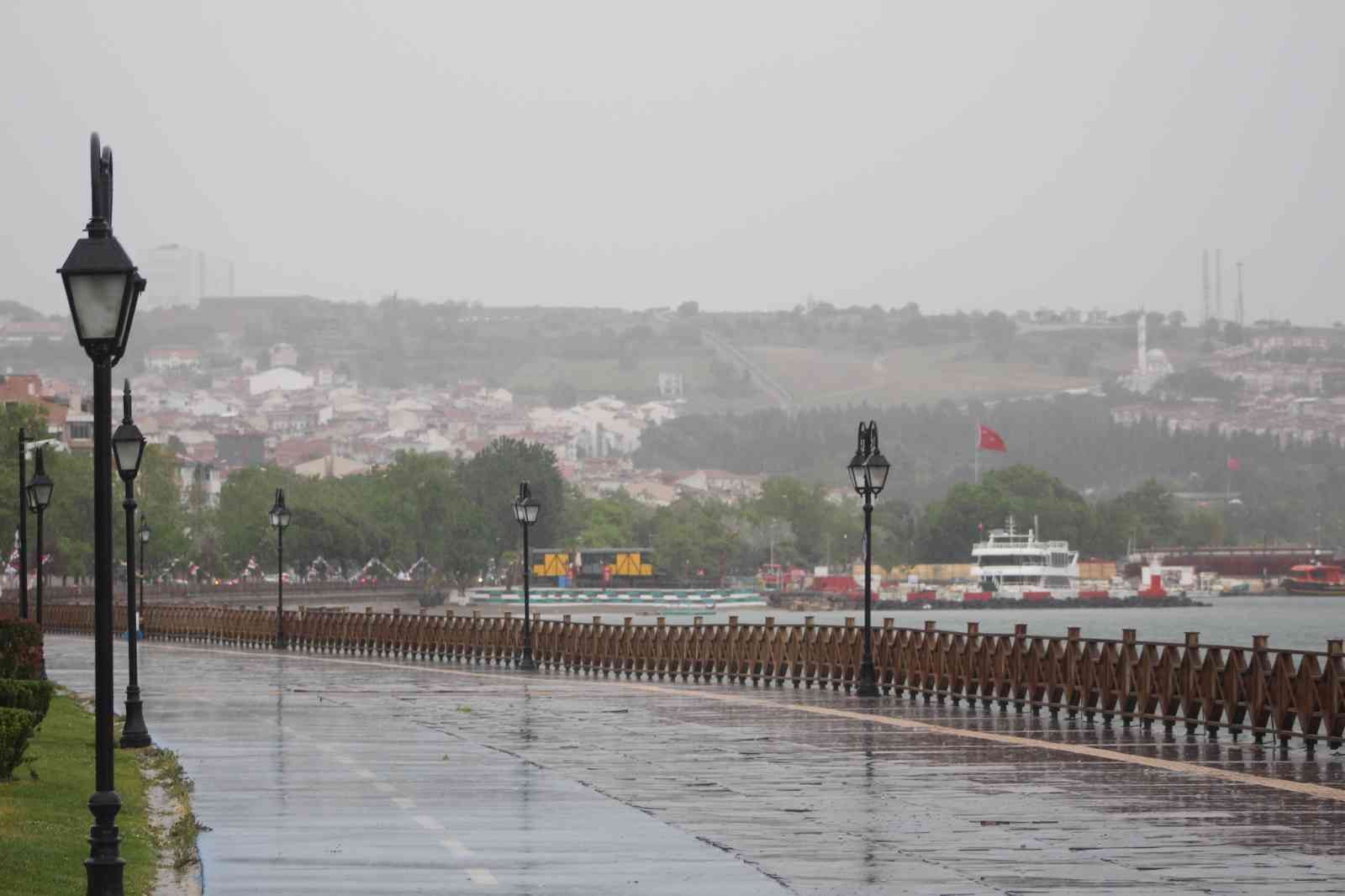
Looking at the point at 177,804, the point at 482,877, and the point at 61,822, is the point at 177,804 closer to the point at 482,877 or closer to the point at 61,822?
the point at 61,822

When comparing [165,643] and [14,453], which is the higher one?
[14,453]

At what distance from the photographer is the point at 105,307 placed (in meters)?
15.0

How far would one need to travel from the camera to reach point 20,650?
38094mm

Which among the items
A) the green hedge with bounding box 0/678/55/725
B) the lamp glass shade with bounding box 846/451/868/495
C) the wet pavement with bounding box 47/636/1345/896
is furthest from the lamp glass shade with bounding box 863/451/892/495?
the green hedge with bounding box 0/678/55/725

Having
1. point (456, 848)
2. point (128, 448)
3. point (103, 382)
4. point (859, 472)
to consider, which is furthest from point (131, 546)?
point (103, 382)

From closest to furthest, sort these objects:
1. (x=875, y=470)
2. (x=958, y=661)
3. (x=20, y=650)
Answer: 1. (x=20, y=650)
2. (x=958, y=661)
3. (x=875, y=470)

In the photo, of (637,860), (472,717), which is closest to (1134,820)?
(637,860)

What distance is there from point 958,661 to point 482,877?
26.3 meters

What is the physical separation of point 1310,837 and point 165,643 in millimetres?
74727

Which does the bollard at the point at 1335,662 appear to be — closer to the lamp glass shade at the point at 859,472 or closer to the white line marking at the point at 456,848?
the white line marking at the point at 456,848

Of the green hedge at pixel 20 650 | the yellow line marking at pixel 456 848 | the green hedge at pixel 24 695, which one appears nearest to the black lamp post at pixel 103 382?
the yellow line marking at pixel 456 848

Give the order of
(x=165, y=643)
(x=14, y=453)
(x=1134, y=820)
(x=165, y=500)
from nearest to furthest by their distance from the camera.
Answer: (x=1134, y=820) → (x=165, y=643) → (x=14, y=453) → (x=165, y=500)

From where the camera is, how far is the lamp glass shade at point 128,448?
34.3 metres

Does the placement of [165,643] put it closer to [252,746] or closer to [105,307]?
[252,746]
